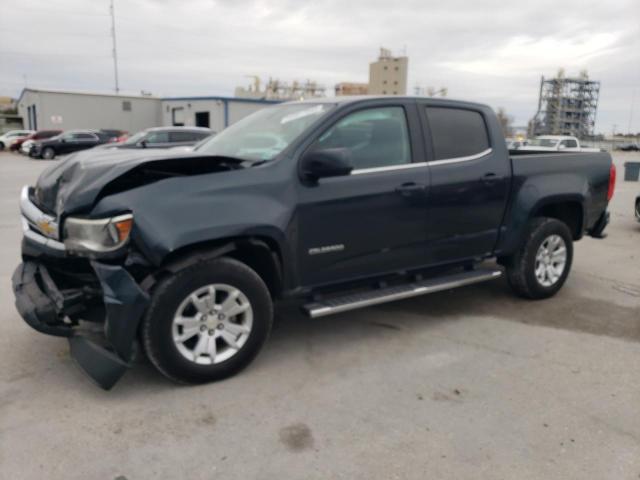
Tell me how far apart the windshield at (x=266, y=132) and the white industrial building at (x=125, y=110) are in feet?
121

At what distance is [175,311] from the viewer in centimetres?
338

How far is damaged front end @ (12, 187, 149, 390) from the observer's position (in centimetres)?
320

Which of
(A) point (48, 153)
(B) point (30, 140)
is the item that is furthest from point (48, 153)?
(B) point (30, 140)

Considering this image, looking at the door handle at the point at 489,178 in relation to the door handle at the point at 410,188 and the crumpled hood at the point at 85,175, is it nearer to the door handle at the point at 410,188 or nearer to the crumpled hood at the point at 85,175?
the door handle at the point at 410,188

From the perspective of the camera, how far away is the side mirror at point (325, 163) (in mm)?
3705

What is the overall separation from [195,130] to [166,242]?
17.3 metres

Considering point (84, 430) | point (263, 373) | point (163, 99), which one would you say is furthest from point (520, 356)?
point (163, 99)

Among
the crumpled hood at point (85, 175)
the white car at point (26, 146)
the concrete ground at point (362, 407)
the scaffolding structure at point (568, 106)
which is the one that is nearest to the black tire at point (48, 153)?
the white car at point (26, 146)

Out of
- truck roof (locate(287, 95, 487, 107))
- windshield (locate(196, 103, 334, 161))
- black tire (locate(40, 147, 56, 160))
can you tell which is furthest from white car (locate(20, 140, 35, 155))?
truck roof (locate(287, 95, 487, 107))

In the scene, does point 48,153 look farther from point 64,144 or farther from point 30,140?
point 30,140

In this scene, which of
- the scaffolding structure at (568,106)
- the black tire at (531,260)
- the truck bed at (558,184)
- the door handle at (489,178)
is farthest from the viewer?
the scaffolding structure at (568,106)

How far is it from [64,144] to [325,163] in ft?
97.1

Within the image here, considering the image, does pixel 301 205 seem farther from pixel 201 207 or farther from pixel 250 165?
pixel 201 207

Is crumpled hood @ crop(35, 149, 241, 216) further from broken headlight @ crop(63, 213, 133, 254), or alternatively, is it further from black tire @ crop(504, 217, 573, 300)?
black tire @ crop(504, 217, 573, 300)
